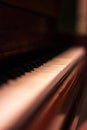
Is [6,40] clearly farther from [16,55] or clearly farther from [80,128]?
[80,128]

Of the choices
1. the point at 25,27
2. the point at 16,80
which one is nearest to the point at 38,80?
the point at 16,80

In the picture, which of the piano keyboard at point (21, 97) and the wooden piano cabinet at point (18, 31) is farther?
the wooden piano cabinet at point (18, 31)

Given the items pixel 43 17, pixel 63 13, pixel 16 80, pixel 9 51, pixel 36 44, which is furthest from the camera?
pixel 63 13

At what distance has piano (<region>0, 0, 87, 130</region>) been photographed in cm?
47

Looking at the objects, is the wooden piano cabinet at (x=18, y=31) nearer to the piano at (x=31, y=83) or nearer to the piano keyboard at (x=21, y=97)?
the piano at (x=31, y=83)

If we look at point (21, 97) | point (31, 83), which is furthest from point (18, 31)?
point (21, 97)

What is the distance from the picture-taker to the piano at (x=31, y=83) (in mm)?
468

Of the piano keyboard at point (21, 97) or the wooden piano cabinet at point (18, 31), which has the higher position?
the wooden piano cabinet at point (18, 31)

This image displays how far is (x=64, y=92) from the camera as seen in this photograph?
2.72 ft

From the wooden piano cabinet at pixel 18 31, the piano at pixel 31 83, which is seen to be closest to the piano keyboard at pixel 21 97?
the piano at pixel 31 83

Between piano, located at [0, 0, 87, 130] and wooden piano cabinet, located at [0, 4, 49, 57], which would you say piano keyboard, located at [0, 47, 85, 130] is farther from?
wooden piano cabinet, located at [0, 4, 49, 57]

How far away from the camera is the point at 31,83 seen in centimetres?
69

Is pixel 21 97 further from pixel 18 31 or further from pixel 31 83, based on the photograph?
pixel 18 31

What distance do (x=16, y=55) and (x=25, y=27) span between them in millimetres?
387
